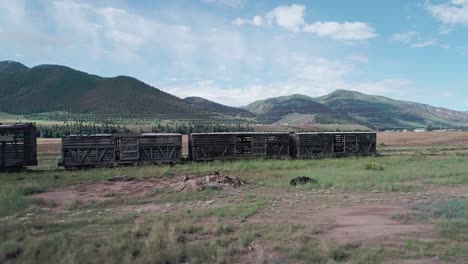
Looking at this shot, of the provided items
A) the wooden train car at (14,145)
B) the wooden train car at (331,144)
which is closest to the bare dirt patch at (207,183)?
the wooden train car at (14,145)

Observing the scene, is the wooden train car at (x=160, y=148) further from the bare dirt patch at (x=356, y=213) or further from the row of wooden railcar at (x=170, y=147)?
the bare dirt patch at (x=356, y=213)

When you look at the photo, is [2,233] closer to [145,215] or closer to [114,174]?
[145,215]

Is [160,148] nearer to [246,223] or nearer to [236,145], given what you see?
[236,145]

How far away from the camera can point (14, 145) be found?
2758cm

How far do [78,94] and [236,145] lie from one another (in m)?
124

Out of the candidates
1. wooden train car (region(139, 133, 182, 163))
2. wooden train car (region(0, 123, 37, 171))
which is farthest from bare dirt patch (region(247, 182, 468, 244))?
wooden train car (region(0, 123, 37, 171))

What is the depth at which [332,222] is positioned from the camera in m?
10.8

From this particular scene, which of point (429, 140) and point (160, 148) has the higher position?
point (160, 148)

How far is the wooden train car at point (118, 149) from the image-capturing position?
96.1ft

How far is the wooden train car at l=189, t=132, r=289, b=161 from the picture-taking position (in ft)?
108

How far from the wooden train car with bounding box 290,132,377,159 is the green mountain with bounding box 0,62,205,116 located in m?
94.4

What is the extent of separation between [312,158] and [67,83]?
445ft

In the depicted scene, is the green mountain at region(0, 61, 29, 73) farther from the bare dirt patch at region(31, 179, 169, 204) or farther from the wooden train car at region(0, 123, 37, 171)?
the bare dirt patch at region(31, 179, 169, 204)

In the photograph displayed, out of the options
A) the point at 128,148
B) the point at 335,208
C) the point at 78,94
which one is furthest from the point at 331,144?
the point at 78,94
